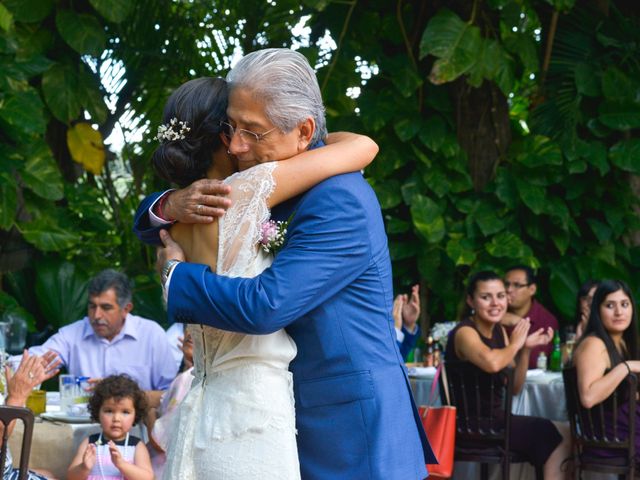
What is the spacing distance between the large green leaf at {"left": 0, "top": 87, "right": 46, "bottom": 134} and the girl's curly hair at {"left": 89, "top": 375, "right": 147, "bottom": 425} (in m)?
3.34

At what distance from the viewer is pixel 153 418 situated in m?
4.91

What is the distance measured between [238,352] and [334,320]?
0.63 ft

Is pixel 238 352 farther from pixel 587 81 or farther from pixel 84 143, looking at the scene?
pixel 587 81

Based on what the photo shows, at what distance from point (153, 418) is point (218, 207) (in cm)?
288

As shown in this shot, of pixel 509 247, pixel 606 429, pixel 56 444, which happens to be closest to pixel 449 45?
pixel 509 247

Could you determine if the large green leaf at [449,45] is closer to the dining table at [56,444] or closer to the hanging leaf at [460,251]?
the hanging leaf at [460,251]

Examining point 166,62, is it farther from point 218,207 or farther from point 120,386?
point 218,207

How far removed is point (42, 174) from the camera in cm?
779

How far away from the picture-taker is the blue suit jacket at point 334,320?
2.11 meters

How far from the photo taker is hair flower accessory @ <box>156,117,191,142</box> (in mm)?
2289

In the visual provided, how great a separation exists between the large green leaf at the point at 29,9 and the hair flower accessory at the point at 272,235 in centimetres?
624

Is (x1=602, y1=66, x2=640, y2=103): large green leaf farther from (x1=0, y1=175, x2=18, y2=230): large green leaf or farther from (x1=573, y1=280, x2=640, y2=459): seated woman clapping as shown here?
(x1=0, y1=175, x2=18, y2=230): large green leaf

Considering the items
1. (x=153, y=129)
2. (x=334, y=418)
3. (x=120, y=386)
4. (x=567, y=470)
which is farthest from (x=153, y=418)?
(x=153, y=129)

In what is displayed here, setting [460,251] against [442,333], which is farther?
[460,251]
